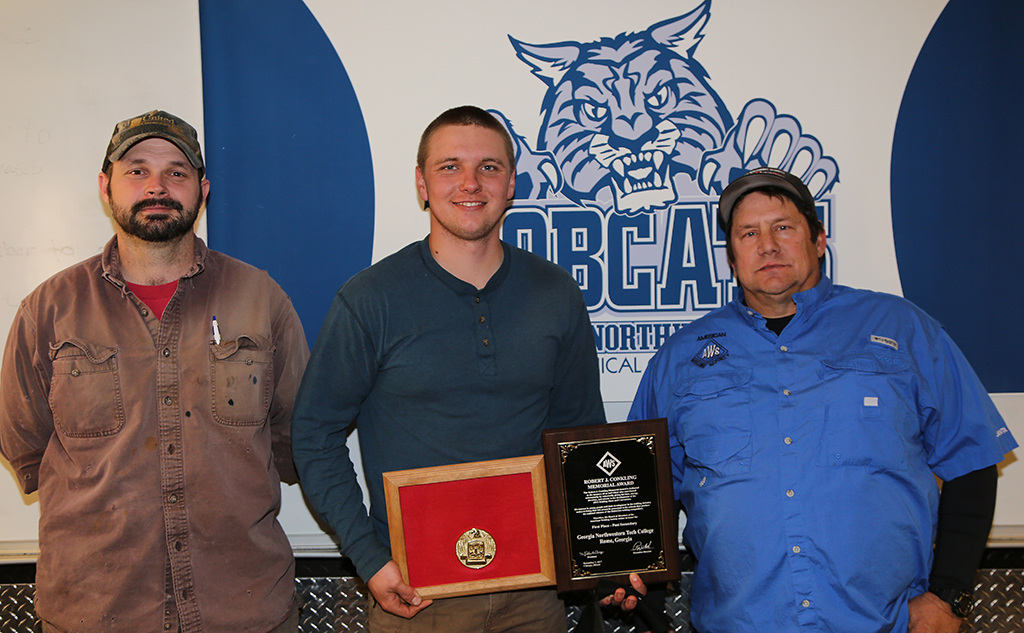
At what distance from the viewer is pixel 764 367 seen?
2236 millimetres

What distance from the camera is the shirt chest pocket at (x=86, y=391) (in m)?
2.24

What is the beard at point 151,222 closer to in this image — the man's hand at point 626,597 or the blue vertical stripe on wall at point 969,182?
the man's hand at point 626,597

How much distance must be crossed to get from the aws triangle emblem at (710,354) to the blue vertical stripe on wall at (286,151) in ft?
4.91

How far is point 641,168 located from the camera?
2879mm

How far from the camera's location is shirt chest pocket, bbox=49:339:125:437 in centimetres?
224

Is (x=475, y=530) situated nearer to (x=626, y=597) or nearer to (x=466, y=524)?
(x=466, y=524)

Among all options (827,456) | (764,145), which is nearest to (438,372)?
(827,456)

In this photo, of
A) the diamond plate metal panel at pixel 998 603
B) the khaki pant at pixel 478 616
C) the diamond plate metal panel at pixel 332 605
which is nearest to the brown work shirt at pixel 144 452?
the khaki pant at pixel 478 616

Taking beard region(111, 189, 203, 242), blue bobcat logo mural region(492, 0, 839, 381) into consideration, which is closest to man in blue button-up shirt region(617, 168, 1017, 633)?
blue bobcat logo mural region(492, 0, 839, 381)

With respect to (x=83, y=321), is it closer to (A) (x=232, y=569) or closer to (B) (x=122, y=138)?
(B) (x=122, y=138)

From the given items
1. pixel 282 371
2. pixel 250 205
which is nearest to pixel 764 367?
pixel 282 371

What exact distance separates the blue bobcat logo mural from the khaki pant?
1132 millimetres

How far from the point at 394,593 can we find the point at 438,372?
0.76 meters

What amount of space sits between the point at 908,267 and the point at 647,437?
5.34ft
